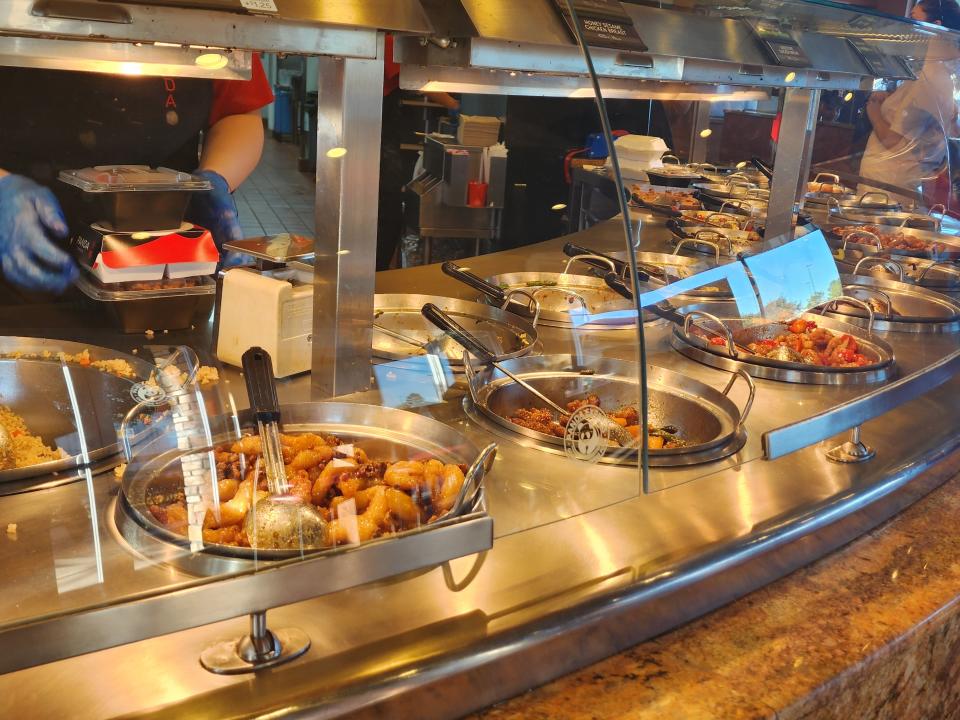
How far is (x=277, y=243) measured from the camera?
149cm

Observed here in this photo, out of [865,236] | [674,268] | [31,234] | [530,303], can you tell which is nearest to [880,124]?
[865,236]

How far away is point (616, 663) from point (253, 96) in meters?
1.64

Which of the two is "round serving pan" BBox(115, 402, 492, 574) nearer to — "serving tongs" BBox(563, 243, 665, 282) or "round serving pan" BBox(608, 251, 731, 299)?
"round serving pan" BBox(608, 251, 731, 299)

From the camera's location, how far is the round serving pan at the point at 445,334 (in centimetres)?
159

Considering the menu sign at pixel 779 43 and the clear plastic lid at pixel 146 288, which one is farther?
the menu sign at pixel 779 43

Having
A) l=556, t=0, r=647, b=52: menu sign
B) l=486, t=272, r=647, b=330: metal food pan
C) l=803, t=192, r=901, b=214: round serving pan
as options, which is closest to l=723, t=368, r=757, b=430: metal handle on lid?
l=486, t=272, r=647, b=330: metal food pan

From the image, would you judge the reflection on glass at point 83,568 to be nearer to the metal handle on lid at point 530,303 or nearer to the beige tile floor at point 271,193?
the beige tile floor at point 271,193

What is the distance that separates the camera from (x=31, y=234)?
1.42m

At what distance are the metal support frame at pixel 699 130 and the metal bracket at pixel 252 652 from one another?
66.1 inches

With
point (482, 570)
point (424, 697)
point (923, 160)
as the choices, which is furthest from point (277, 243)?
point (923, 160)

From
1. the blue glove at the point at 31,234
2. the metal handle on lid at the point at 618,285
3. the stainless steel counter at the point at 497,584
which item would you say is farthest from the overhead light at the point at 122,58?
the metal handle on lid at the point at 618,285

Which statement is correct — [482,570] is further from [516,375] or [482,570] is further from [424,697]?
[516,375]

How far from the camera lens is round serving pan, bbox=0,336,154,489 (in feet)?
3.88

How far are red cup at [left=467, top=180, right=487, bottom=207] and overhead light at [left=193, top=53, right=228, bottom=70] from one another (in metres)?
3.78
